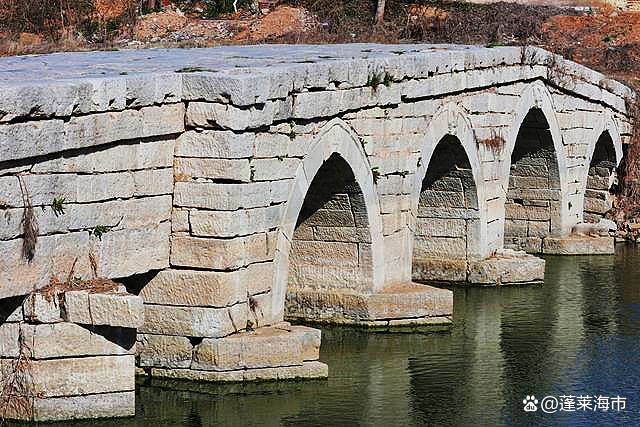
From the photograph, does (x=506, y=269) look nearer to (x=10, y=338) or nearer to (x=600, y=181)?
(x=600, y=181)

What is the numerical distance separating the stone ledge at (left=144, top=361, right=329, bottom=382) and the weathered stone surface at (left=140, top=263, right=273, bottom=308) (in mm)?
512

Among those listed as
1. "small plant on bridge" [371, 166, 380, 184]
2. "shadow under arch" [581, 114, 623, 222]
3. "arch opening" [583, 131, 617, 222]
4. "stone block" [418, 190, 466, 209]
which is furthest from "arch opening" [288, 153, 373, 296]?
"arch opening" [583, 131, 617, 222]

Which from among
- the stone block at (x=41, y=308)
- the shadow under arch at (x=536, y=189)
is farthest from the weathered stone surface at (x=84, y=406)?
the shadow under arch at (x=536, y=189)

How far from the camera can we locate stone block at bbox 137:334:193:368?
10.9 metres

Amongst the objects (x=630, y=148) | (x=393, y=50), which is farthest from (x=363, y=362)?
(x=630, y=148)

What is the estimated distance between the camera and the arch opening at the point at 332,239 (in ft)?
42.9

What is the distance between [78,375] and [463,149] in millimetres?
6849

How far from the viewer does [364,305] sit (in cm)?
1338

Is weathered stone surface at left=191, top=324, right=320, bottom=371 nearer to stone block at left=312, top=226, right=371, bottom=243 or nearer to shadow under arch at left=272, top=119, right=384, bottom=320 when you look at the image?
shadow under arch at left=272, top=119, right=384, bottom=320

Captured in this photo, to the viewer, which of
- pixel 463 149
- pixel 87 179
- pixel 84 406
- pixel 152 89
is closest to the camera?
pixel 84 406

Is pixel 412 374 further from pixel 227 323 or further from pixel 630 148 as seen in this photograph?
pixel 630 148

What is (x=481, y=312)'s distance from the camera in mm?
14945

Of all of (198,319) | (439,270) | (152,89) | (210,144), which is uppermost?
(152,89)

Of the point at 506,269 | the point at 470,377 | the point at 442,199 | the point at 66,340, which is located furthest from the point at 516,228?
the point at 66,340
